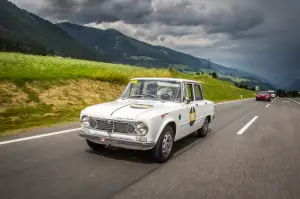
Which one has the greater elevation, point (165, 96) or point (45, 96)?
point (165, 96)

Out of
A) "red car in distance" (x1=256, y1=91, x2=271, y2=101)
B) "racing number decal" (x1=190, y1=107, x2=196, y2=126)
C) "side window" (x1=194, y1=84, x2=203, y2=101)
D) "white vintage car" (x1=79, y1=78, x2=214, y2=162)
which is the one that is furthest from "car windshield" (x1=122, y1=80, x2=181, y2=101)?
"red car in distance" (x1=256, y1=91, x2=271, y2=101)

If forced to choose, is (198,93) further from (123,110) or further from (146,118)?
(146,118)

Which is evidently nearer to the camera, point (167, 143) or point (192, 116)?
point (167, 143)

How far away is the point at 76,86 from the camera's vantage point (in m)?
22.2

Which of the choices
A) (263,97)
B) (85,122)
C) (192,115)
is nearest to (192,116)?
(192,115)

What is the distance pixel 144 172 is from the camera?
5.11m

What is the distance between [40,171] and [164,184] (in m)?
2.16

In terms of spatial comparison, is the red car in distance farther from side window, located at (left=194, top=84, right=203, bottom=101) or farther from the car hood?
the car hood

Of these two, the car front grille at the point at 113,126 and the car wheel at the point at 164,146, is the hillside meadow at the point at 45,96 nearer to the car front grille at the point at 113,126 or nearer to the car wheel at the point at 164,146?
the car front grille at the point at 113,126

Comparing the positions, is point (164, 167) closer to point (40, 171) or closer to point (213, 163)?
point (213, 163)

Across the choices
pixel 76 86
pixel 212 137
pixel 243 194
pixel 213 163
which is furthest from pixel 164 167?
pixel 76 86

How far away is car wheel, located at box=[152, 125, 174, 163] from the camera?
18.5ft

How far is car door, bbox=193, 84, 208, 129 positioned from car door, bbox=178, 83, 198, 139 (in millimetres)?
219

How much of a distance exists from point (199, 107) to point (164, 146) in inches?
103
